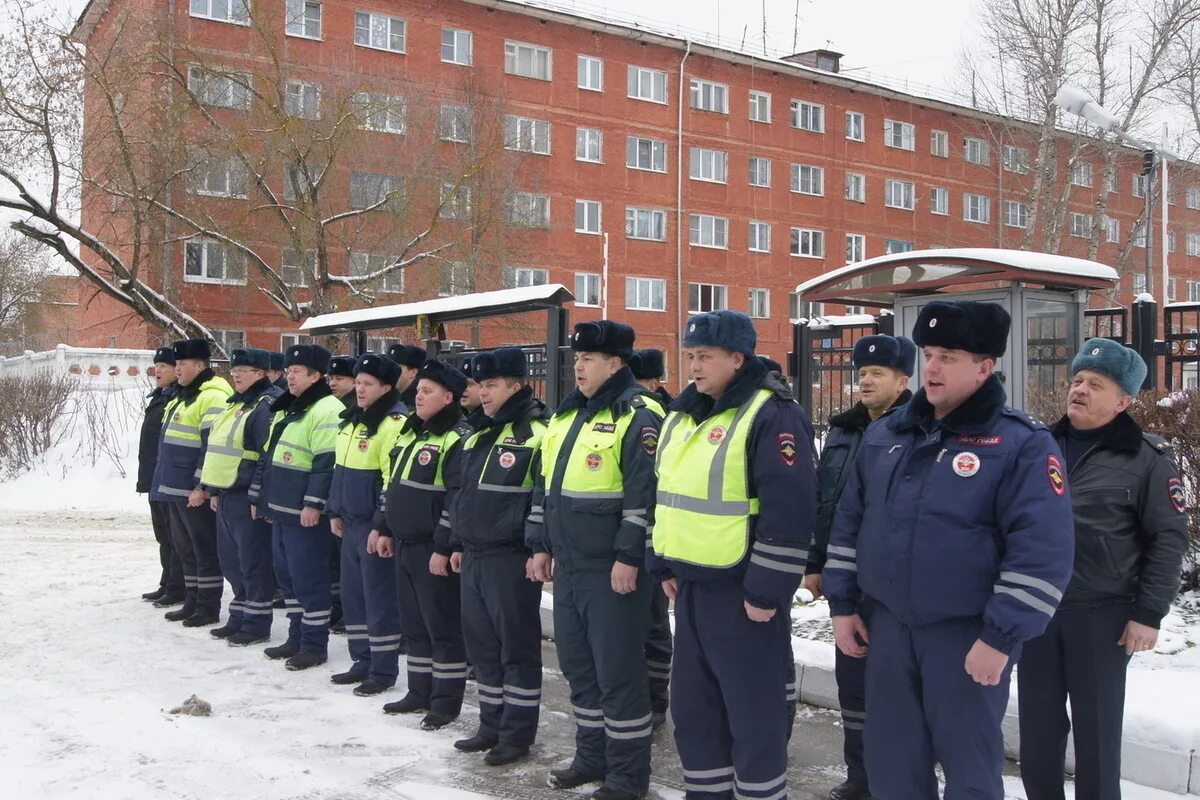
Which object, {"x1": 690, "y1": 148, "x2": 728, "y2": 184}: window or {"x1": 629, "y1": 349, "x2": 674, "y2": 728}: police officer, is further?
{"x1": 690, "y1": 148, "x2": 728, "y2": 184}: window

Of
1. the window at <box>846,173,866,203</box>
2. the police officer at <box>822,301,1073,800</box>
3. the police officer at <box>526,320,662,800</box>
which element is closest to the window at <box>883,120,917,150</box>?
the window at <box>846,173,866,203</box>

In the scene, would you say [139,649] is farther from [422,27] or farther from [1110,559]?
[422,27]

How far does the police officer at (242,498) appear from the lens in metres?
8.29

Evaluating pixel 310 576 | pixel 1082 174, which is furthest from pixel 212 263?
pixel 1082 174

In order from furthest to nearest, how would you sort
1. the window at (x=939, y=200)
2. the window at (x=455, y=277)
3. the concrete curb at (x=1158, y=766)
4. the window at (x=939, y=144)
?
the window at (x=939, y=200) → the window at (x=939, y=144) → the window at (x=455, y=277) → the concrete curb at (x=1158, y=766)

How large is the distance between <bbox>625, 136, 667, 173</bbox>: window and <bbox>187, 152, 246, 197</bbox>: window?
55.1 feet

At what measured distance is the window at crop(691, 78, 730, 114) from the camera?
41.4 m

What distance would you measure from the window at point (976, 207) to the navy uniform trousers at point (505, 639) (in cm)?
4727

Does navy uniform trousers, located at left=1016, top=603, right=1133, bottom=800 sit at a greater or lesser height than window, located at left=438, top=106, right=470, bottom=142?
lesser

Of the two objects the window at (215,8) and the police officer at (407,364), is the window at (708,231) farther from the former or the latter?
the police officer at (407,364)

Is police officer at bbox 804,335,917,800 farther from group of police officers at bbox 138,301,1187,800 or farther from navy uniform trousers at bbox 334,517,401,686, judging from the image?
navy uniform trousers at bbox 334,517,401,686

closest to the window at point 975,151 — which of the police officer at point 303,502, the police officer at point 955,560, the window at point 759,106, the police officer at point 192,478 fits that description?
the window at point 759,106

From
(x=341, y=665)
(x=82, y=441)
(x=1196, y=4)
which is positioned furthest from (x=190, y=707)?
(x=1196, y=4)

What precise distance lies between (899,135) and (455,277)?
25.2 metres
